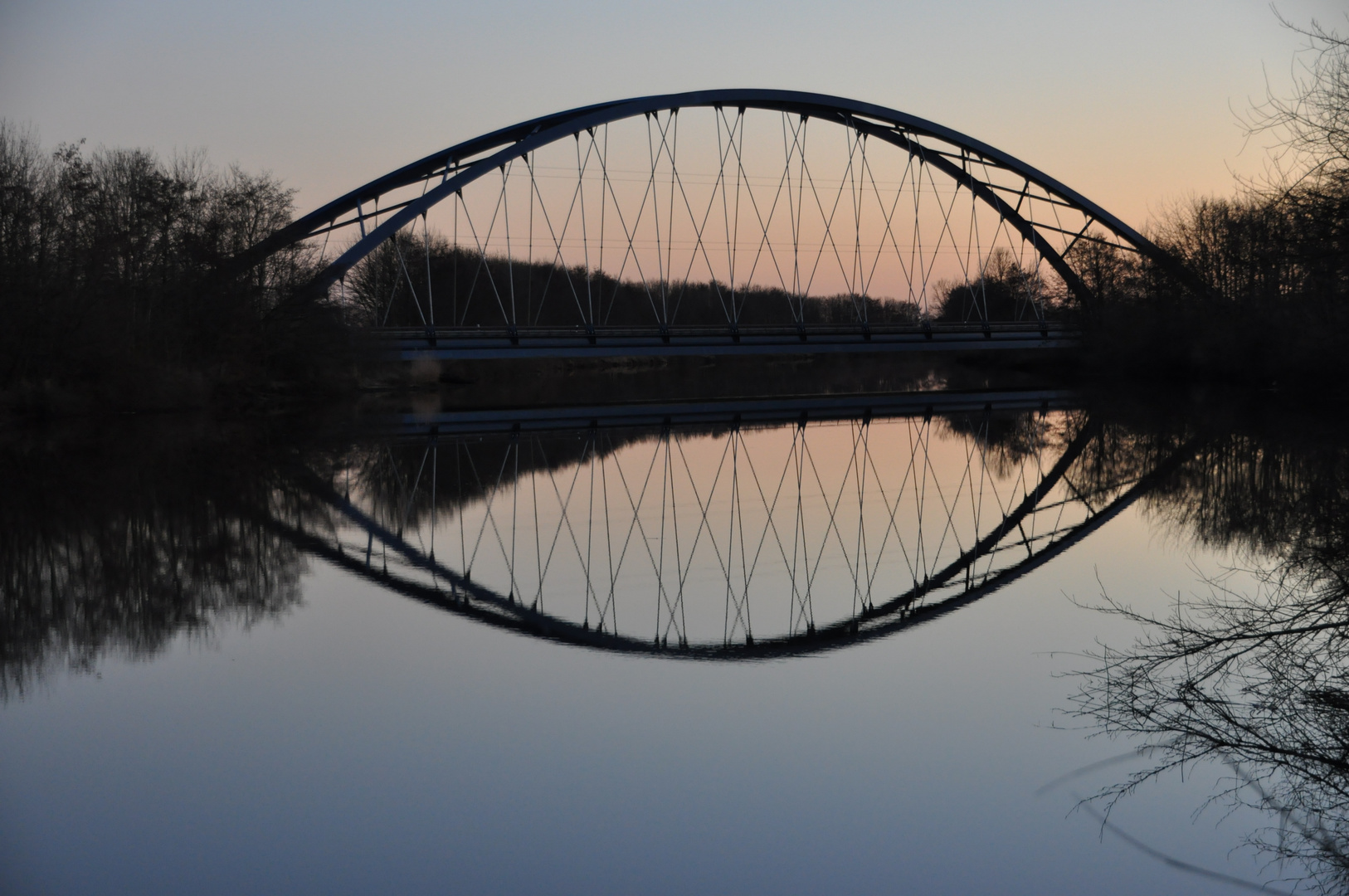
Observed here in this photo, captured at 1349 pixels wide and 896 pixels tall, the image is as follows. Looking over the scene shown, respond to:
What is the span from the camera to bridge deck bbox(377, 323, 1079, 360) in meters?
44.3

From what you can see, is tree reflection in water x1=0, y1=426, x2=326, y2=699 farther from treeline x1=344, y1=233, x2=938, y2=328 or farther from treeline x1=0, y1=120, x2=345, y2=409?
treeline x1=344, y1=233, x2=938, y2=328

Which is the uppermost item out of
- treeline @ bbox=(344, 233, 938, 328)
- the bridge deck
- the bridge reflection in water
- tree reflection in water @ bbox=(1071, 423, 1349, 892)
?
treeline @ bbox=(344, 233, 938, 328)

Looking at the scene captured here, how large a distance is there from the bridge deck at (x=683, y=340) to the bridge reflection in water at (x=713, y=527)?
13426 mm

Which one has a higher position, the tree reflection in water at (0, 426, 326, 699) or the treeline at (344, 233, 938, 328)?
the treeline at (344, 233, 938, 328)

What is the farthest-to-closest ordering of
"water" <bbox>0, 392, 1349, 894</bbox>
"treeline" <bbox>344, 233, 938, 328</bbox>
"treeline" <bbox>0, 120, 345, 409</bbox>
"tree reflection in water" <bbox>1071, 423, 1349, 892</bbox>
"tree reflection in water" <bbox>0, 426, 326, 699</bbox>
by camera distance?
"treeline" <bbox>344, 233, 938, 328</bbox> → "treeline" <bbox>0, 120, 345, 409</bbox> → "tree reflection in water" <bbox>0, 426, 326, 699</bbox> → "tree reflection in water" <bbox>1071, 423, 1349, 892</bbox> → "water" <bbox>0, 392, 1349, 894</bbox>

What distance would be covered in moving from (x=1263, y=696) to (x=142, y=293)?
41346 mm

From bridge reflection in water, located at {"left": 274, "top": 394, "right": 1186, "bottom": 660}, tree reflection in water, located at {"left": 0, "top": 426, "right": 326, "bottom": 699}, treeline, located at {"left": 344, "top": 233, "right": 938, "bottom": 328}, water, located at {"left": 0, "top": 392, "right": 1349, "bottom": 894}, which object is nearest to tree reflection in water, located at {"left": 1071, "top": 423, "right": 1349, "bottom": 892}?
water, located at {"left": 0, "top": 392, "right": 1349, "bottom": 894}

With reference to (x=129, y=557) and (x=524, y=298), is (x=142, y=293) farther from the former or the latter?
(x=524, y=298)

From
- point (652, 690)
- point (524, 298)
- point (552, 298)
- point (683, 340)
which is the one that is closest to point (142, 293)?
point (683, 340)

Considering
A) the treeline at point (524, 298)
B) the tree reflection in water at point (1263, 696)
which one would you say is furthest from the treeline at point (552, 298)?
the tree reflection in water at point (1263, 696)

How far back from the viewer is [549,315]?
3691 inches

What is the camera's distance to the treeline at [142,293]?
36.0 metres

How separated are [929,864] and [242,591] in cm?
874

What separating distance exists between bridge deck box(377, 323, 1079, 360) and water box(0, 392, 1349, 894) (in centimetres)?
2470
